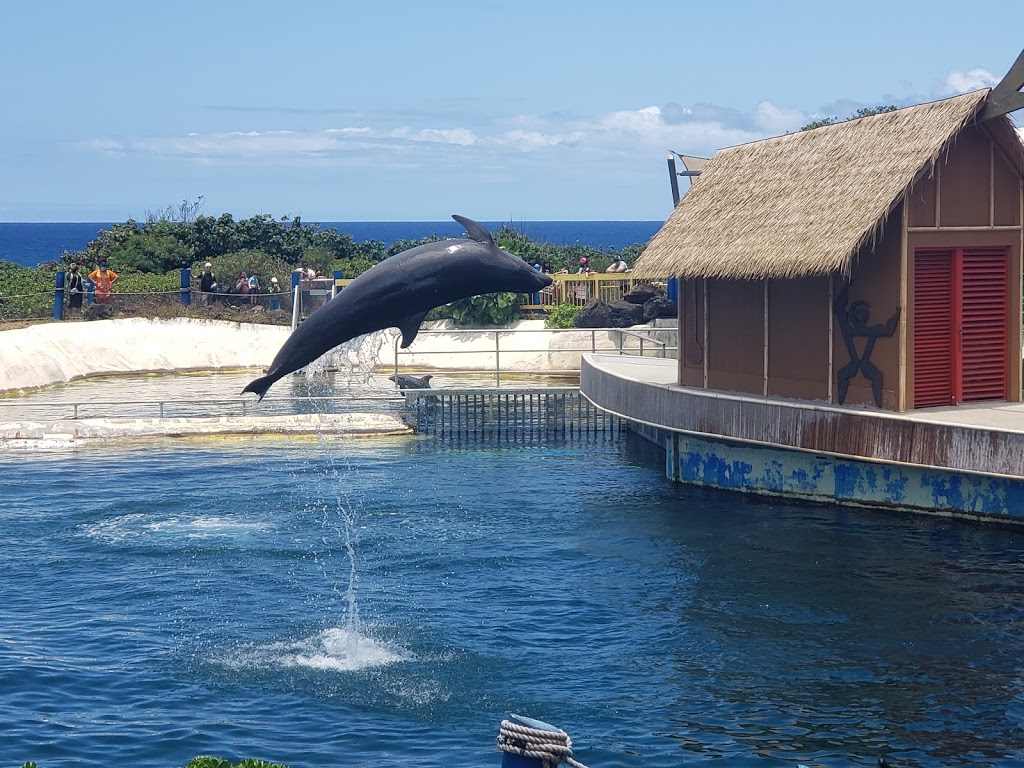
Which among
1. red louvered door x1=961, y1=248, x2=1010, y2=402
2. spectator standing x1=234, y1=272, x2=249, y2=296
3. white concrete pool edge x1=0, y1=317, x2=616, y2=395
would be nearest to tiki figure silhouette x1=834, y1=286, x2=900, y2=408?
red louvered door x1=961, y1=248, x2=1010, y2=402

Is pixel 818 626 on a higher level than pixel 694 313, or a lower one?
lower

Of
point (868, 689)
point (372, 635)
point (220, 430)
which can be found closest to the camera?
point (868, 689)

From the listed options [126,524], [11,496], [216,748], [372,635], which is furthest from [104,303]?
[216,748]

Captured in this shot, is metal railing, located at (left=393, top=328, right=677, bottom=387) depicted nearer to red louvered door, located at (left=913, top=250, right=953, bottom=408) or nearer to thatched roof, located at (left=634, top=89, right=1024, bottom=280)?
thatched roof, located at (left=634, top=89, right=1024, bottom=280)

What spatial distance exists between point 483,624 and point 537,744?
1016 centimetres

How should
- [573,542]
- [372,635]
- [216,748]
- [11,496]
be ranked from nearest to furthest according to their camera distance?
[216,748] < [372,635] < [573,542] < [11,496]

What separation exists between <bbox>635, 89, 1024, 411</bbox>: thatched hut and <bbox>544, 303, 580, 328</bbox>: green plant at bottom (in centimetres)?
2055

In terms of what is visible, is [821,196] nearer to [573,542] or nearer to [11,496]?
[573,542]

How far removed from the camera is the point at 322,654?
54.5ft

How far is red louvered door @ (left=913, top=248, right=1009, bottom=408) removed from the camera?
2272 cm

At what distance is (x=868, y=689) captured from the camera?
50.5ft

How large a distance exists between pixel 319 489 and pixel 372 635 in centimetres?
888

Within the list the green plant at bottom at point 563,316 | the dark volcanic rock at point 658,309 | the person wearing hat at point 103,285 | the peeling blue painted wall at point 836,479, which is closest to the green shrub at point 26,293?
the person wearing hat at point 103,285

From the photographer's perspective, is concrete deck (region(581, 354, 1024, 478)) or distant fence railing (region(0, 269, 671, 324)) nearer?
concrete deck (region(581, 354, 1024, 478))
